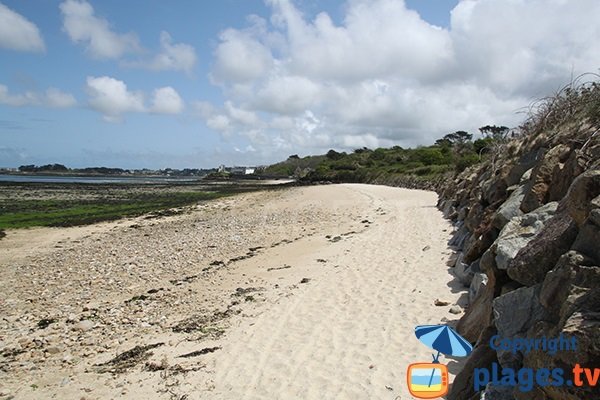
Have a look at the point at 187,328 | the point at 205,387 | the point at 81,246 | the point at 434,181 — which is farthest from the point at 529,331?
the point at 434,181

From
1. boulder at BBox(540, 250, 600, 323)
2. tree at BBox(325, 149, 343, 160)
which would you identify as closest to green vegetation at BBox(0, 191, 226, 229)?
boulder at BBox(540, 250, 600, 323)

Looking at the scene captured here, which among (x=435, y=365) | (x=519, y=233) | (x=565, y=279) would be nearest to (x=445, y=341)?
(x=435, y=365)

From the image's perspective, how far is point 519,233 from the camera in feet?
16.4

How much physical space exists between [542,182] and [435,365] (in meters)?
3.16

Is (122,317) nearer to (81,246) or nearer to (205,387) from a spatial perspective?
(205,387)

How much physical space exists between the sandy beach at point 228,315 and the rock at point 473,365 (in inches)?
27.9

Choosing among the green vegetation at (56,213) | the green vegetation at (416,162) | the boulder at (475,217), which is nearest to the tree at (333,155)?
the green vegetation at (416,162)

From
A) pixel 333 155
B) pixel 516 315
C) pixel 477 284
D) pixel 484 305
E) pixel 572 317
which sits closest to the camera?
pixel 572 317

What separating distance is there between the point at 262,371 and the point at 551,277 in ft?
13.0

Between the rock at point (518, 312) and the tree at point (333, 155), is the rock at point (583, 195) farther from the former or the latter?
the tree at point (333, 155)

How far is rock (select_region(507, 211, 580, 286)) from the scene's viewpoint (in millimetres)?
3717

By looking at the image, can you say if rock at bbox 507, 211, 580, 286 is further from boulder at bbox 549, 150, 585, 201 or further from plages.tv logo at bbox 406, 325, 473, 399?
boulder at bbox 549, 150, 585, 201

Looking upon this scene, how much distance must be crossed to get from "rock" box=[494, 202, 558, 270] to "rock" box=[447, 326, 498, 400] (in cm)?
95

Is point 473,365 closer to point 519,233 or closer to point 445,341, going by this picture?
point 445,341
